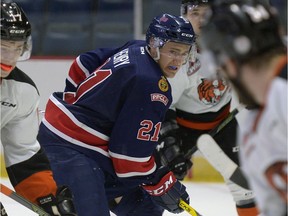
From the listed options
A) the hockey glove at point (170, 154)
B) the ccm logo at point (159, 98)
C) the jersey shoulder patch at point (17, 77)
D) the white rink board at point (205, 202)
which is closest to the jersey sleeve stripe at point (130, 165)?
the ccm logo at point (159, 98)

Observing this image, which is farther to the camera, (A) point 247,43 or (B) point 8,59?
(B) point 8,59

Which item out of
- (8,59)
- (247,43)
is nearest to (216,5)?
(247,43)

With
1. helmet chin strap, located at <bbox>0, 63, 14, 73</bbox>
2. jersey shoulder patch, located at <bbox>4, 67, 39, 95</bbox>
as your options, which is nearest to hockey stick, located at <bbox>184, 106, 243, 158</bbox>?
jersey shoulder patch, located at <bbox>4, 67, 39, 95</bbox>

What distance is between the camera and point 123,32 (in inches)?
214

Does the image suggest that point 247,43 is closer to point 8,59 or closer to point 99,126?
point 8,59

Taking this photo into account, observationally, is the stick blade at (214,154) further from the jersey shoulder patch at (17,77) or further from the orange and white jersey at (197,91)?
the orange and white jersey at (197,91)

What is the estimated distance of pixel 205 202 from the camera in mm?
4375

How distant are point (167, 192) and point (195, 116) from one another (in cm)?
76

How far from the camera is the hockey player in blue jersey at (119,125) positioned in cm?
274

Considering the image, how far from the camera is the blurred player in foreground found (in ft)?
11.4

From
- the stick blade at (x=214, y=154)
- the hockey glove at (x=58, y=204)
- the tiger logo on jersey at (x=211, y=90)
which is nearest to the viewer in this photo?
the stick blade at (x=214, y=154)

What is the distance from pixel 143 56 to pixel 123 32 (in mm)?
2627

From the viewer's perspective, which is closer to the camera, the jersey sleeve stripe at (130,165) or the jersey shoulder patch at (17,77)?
the jersey shoulder patch at (17,77)

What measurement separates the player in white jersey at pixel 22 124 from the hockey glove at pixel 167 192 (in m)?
0.36
